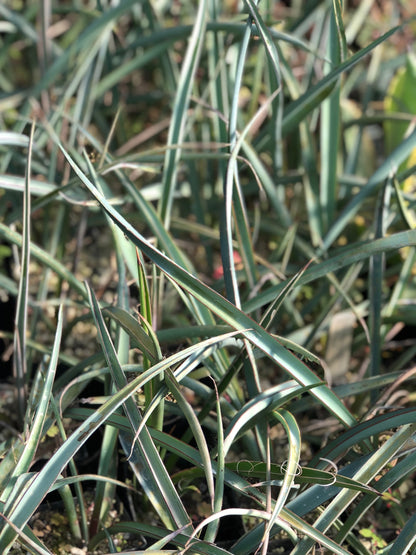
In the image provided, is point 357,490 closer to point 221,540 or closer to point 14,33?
point 221,540

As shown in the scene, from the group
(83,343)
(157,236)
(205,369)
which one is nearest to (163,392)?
(205,369)

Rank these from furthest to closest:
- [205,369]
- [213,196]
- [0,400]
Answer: [213,196], [0,400], [205,369]

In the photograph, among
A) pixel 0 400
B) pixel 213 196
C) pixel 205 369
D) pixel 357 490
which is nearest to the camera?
pixel 357 490

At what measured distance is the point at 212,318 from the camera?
0.92 metres

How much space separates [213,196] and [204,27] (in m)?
0.39

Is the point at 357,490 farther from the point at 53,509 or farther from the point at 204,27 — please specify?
the point at 204,27

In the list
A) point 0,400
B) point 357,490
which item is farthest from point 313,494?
point 0,400

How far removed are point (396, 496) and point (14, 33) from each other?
1.28 meters

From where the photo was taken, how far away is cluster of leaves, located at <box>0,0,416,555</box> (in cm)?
75

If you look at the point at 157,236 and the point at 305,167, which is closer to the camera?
the point at 157,236

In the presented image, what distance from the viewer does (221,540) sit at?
0.93 metres

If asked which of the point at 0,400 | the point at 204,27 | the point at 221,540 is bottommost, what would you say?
the point at 221,540

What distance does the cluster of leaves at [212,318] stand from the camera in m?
0.75

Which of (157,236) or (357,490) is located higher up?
(157,236)
